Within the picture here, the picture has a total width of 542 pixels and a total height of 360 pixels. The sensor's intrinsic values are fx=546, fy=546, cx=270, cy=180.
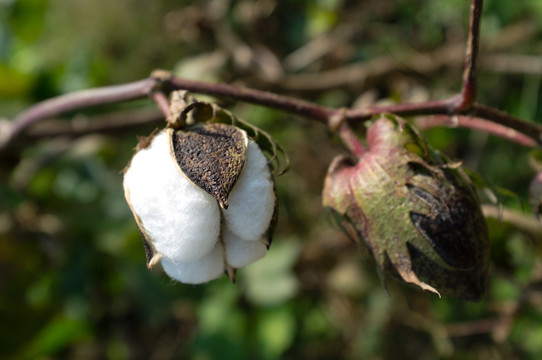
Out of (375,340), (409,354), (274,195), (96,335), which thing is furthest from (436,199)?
(96,335)

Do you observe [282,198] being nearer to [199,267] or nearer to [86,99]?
[86,99]

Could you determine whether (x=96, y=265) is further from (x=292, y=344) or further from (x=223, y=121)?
(x=223, y=121)

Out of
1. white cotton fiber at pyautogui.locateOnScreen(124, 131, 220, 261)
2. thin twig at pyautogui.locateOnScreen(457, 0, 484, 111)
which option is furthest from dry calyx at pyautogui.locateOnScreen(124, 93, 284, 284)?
thin twig at pyautogui.locateOnScreen(457, 0, 484, 111)

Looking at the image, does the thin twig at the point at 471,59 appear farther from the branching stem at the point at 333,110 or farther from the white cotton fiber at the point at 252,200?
the white cotton fiber at the point at 252,200

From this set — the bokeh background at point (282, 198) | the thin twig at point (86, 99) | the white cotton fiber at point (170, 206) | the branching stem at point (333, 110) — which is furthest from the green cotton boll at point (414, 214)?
the bokeh background at point (282, 198)

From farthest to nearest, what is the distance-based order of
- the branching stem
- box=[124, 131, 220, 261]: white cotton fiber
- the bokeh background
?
the bokeh background < the branching stem < box=[124, 131, 220, 261]: white cotton fiber

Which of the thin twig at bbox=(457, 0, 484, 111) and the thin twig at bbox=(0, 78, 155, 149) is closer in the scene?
the thin twig at bbox=(457, 0, 484, 111)

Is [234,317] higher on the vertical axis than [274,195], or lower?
lower

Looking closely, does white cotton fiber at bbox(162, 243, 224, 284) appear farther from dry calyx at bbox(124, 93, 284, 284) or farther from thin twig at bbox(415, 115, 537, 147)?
thin twig at bbox(415, 115, 537, 147)
